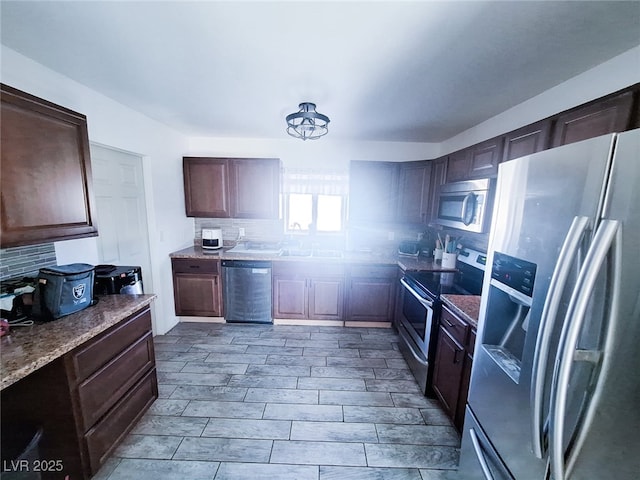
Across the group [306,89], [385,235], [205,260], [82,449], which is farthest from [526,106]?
[82,449]

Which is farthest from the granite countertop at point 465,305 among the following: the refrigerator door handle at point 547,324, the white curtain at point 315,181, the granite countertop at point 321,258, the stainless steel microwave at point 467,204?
the white curtain at point 315,181

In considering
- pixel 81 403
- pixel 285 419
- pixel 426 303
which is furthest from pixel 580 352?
pixel 81 403

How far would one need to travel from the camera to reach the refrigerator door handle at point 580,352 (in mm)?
652

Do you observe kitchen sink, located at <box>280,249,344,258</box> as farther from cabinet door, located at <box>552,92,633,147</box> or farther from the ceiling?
cabinet door, located at <box>552,92,633,147</box>

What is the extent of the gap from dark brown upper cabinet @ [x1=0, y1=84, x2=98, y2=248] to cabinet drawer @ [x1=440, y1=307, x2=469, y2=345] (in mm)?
2459

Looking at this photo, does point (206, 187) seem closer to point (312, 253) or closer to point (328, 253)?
point (312, 253)

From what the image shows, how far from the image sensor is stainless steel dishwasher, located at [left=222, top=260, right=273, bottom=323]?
3.05 m

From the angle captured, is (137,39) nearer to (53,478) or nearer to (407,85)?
(407,85)

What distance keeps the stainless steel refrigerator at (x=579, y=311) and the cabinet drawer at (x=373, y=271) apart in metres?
2.03

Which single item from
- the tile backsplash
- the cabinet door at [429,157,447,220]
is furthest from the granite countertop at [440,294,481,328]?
the tile backsplash

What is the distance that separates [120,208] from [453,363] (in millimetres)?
3191

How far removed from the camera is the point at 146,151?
8.46 ft

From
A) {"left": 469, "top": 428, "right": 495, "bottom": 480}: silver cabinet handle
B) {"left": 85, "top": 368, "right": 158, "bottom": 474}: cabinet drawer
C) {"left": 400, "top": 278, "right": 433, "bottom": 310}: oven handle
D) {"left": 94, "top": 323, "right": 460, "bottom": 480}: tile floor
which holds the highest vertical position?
{"left": 400, "top": 278, "right": 433, "bottom": 310}: oven handle

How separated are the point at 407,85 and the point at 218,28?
49.3 inches
